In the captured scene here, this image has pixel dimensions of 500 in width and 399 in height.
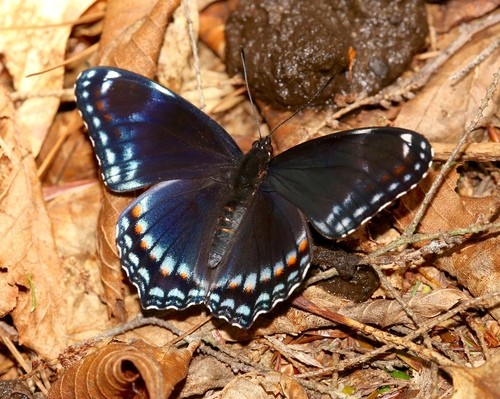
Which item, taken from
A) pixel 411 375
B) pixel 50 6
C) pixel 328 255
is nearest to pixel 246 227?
pixel 328 255

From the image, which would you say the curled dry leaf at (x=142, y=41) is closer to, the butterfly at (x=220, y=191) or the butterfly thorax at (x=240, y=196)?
the butterfly at (x=220, y=191)

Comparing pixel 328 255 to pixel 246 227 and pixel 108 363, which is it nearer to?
pixel 246 227

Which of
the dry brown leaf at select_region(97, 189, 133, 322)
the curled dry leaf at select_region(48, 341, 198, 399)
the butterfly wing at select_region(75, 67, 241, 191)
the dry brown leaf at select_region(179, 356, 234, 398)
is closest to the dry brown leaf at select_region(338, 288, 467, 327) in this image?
the dry brown leaf at select_region(179, 356, 234, 398)

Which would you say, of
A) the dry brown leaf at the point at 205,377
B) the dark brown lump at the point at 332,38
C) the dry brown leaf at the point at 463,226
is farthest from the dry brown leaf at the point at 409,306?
the dark brown lump at the point at 332,38

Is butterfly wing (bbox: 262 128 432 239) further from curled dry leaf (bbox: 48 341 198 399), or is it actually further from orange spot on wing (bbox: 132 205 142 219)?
curled dry leaf (bbox: 48 341 198 399)

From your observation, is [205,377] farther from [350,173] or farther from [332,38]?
[332,38]

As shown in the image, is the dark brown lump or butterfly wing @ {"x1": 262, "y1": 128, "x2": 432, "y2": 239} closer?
butterfly wing @ {"x1": 262, "y1": 128, "x2": 432, "y2": 239}
